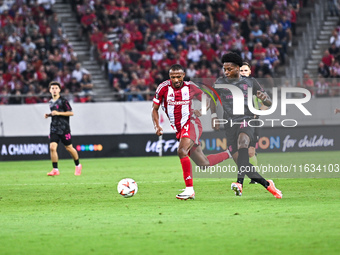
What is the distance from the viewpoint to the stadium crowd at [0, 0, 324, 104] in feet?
83.0

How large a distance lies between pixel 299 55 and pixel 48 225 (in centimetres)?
2174

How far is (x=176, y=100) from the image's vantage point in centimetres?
1156

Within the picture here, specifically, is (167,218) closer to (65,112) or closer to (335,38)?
(65,112)

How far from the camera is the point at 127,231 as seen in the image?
25.6 ft

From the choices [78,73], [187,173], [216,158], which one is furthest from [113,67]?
[187,173]

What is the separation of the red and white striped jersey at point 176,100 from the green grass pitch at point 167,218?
133cm

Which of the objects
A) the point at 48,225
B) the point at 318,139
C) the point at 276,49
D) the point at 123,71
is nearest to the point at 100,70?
the point at 123,71

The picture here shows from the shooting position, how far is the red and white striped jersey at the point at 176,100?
11.5 meters

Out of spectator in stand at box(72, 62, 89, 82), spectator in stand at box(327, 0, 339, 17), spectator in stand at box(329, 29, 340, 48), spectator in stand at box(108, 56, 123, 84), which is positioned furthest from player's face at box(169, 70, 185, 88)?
spectator in stand at box(327, 0, 339, 17)

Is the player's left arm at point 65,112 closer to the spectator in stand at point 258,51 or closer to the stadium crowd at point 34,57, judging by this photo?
the stadium crowd at point 34,57

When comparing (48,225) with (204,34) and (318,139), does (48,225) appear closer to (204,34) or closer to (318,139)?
(318,139)

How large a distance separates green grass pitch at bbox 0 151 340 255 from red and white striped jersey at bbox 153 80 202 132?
4.36 feet

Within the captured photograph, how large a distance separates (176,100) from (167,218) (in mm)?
3135

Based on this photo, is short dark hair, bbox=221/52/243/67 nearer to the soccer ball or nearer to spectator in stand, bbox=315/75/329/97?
the soccer ball
